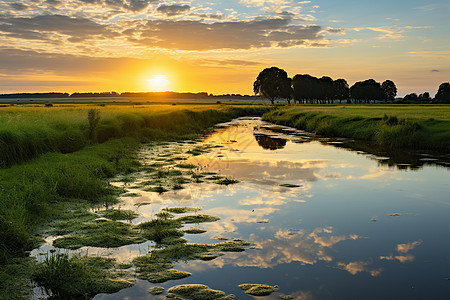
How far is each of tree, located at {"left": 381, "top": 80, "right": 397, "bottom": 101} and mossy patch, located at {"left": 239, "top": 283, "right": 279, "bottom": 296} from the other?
533ft

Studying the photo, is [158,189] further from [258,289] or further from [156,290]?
[258,289]

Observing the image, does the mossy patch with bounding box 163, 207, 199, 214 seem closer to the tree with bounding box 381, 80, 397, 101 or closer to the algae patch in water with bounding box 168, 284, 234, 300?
the algae patch in water with bounding box 168, 284, 234, 300

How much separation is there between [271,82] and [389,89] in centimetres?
6516

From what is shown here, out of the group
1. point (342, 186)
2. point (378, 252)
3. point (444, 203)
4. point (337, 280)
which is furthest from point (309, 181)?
point (337, 280)

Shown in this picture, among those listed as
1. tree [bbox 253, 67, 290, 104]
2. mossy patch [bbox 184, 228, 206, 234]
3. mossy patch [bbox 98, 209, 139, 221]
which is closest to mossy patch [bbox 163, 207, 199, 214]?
mossy patch [bbox 98, 209, 139, 221]

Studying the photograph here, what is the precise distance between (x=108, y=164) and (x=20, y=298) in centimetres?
1178

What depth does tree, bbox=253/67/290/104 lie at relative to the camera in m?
120

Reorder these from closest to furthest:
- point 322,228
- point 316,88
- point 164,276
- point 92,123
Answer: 1. point 164,276
2. point 322,228
3. point 92,123
4. point 316,88

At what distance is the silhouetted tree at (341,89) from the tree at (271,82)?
4888 cm

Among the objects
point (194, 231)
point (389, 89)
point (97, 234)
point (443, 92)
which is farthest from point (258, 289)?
point (389, 89)

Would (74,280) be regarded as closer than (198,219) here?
Yes

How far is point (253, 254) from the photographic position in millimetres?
8891

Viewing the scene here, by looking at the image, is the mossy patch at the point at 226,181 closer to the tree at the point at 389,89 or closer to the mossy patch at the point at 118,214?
the mossy patch at the point at 118,214

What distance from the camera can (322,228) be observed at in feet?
35.3
